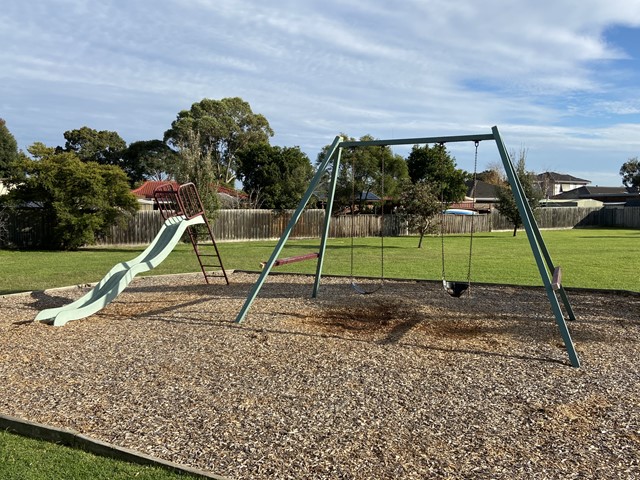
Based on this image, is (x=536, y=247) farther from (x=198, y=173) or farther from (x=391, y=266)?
(x=198, y=173)

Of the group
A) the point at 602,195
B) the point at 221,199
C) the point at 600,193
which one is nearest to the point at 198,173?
the point at 221,199

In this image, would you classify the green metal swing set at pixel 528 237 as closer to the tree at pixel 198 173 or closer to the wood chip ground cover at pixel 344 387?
the wood chip ground cover at pixel 344 387

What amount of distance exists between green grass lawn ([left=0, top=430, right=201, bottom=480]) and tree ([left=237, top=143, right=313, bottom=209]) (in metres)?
32.9

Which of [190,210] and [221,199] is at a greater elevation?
[221,199]

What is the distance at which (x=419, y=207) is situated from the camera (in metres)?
23.8

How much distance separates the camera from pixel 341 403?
179 inches

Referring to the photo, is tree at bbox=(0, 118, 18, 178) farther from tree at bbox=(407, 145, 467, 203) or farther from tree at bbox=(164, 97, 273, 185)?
tree at bbox=(407, 145, 467, 203)

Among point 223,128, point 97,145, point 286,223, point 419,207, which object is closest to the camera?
point 419,207

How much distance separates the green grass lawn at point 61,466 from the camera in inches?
132

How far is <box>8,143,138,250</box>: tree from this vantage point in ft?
71.4

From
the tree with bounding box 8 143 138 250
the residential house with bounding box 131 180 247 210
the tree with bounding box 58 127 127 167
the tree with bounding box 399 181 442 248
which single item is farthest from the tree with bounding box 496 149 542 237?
the tree with bounding box 58 127 127 167

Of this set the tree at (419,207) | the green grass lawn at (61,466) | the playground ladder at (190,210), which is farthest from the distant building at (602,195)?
the green grass lawn at (61,466)

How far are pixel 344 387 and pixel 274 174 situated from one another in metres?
39.1

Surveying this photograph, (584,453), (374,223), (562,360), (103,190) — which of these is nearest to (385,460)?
(584,453)
